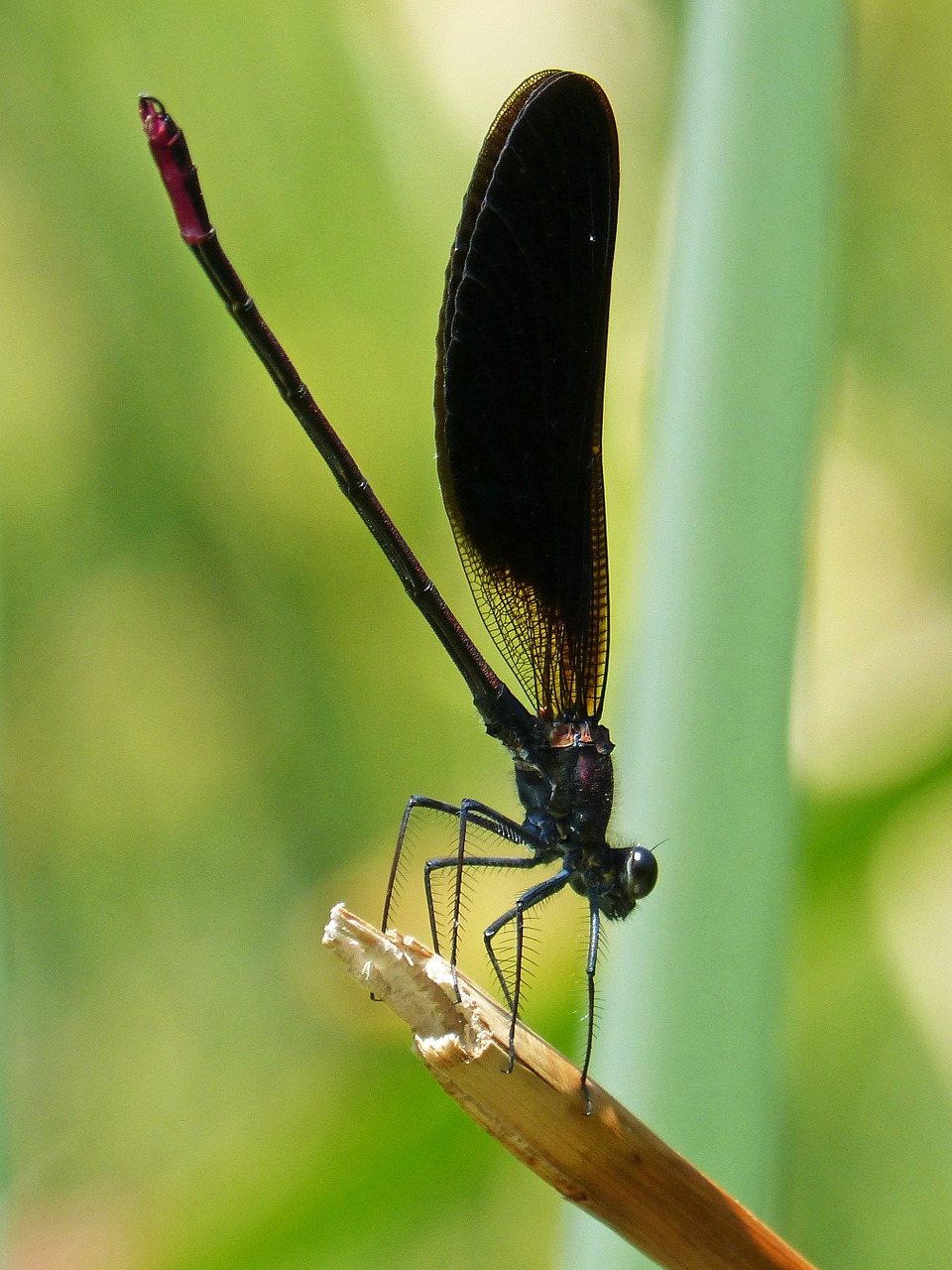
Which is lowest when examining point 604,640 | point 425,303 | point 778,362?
point 604,640

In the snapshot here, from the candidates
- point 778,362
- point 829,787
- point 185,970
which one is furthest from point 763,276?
point 185,970

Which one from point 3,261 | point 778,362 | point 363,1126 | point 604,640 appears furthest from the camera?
point 3,261

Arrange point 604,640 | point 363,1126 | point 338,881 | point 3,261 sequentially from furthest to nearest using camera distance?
1. point 3,261
2. point 338,881
3. point 604,640
4. point 363,1126

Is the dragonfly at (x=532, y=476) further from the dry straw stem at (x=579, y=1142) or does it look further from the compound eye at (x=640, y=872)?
the dry straw stem at (x=579, y=1142)

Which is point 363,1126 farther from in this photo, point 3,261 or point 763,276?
point 3,261

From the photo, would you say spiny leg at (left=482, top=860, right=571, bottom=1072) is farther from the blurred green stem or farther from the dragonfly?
the blurred green stem

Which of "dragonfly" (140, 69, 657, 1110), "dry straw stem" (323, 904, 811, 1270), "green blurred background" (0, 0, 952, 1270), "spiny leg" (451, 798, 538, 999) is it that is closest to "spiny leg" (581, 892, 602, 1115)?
"dragonfly" (140, 69, 657, 1110)

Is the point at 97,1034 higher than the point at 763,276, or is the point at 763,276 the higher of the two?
the point at 763,276

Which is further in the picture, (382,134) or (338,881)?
(382,134)
